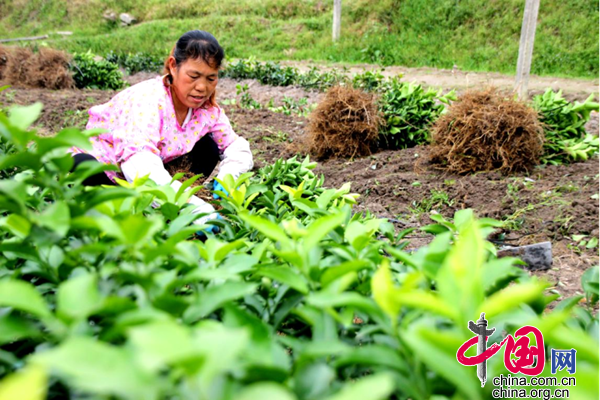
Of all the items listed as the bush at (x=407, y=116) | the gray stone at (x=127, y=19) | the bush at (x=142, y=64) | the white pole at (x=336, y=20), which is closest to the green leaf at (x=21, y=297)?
the bush at (x=407, y=116)

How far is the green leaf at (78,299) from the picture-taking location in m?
0.62

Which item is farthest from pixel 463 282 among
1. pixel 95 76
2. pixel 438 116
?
pixel 95 76

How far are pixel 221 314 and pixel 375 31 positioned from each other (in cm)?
1299

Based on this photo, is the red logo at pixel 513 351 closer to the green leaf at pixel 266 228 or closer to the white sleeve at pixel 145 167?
the green leaf at pixel 266 228

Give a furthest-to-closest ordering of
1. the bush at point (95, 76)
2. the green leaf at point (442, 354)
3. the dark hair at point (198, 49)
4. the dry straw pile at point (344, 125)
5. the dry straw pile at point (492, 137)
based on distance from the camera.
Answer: the bush at point (95, 76) → the dry straw pile at point (344, 125) → the dry straw pile at point (492, 137) → the dark hair at point (198, 49) → the green leaf at point (442, 354)

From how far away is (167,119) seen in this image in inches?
117

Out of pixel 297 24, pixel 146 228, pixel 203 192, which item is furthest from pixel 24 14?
pixel 146 228

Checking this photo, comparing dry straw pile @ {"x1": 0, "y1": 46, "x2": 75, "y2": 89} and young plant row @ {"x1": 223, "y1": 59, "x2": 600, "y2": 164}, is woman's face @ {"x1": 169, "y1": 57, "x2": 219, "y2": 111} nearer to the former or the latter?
young plant row @ {"x1": 223, "y1": 59, "x2": 600, "y2": 164}

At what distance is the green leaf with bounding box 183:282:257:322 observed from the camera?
74 cm

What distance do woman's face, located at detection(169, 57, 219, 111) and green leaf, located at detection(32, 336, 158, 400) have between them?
2.52 metres

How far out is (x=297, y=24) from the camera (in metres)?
15.2

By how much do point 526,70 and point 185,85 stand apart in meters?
4.72

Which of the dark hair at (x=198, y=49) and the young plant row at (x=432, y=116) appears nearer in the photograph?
the dark hair at (x=198, y=49)

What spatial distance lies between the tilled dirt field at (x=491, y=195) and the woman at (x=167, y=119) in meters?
1.27
